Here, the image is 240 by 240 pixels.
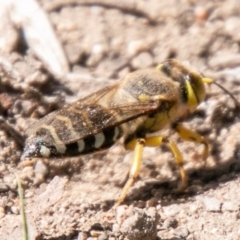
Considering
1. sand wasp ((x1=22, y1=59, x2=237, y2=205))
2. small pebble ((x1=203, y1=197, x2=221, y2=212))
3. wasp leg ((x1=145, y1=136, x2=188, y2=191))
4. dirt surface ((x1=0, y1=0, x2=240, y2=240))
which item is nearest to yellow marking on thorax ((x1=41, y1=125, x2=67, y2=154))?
sand wasp ((x1=22, y1=59, x2=237, y2=205))

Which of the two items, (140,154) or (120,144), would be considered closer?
(140,154)

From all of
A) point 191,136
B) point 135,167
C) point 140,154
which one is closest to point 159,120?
point 191,136

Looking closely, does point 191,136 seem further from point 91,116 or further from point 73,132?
point 73,132

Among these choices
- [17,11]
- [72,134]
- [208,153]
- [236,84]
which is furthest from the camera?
[17,11]

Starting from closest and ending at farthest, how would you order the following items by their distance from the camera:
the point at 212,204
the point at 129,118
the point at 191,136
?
1. the point at 212,204
2. the point at 129,118
3. the point at 191,136

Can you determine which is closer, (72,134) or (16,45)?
(72,134)

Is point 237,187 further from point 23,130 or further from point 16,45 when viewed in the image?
point 16,45

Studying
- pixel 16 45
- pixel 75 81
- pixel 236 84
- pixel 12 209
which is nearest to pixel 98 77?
pixel 75 81
